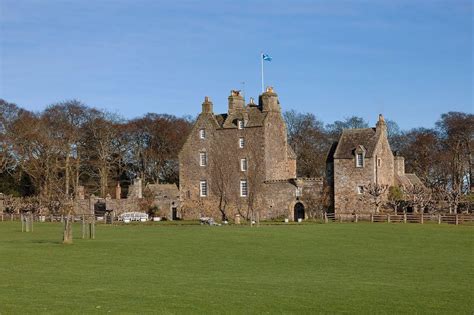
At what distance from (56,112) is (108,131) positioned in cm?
602

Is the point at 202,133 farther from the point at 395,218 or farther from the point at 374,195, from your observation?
the point at 395,218

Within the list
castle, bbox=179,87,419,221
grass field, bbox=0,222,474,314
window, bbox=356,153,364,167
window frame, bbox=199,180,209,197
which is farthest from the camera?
window frame, bbox=199,180,209,197

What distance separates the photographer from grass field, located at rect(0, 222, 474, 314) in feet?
52.6

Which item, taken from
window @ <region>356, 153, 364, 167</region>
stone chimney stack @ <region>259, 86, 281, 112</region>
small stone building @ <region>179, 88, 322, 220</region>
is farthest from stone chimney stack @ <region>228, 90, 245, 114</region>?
window @ <region>356, 153, 364, 167</region>

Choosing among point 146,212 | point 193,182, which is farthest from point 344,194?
point 146,212

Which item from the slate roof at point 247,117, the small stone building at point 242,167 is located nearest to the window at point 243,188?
the small stone building at point 242,167

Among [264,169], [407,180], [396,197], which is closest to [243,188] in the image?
[264,169]

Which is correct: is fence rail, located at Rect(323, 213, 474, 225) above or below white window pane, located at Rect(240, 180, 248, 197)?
below

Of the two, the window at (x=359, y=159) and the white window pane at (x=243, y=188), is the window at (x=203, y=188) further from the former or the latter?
the window at (x=359, y=159)

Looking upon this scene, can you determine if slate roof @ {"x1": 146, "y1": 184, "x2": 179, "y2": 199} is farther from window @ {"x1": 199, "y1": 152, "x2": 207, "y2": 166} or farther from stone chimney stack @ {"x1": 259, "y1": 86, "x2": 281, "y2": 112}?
stone chimney stack @ {"x1": 259, "y1": 86, "x2": 281, "y2": 112}

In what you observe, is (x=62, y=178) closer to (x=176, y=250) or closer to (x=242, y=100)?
(x=242, y=100)

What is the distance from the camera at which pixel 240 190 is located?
2687 inches

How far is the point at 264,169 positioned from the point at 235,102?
23.1ft

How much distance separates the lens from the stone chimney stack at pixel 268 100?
67.2m
